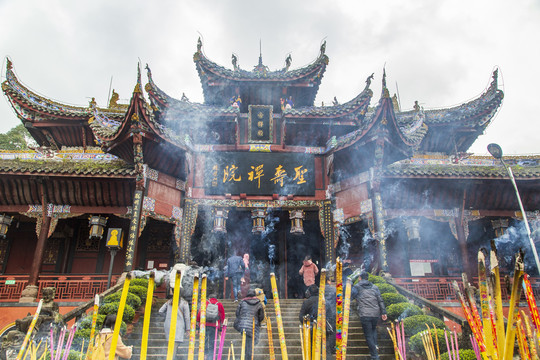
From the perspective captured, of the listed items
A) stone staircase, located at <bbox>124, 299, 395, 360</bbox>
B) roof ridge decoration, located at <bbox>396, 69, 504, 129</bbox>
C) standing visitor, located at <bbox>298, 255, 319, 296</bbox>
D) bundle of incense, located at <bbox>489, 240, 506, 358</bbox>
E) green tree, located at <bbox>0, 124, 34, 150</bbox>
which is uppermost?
green tree, located at <bbox>0, 124, 34, 150</bbox>

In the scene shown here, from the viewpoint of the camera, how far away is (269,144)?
38.3 feet

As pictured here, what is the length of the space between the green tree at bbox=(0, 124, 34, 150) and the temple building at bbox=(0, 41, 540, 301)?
12350 mm

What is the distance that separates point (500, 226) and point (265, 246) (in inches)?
288

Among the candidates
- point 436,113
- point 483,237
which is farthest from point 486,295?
point 436,113

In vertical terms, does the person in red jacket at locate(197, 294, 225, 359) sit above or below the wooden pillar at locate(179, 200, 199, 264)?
below

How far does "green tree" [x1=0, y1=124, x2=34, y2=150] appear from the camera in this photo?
22500 mm

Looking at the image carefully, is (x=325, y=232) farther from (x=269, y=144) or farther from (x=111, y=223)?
(x=111, y=223)

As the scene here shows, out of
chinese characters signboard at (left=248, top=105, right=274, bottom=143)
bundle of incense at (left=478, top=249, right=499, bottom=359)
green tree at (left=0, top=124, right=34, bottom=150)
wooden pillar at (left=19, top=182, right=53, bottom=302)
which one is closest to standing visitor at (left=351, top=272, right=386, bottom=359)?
bundle of incense at (left=478, top=249, right=499, bottom=359)

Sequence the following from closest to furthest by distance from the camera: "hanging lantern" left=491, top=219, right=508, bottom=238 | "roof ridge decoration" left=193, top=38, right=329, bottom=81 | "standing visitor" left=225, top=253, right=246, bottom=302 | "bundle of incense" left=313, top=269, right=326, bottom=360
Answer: "bundle of incense" left=313, top=269, right=326, bottom=360
"standing visitor" left=225, top=253, right=246, bottom=302
"hanging lantern" left=491, top=219, right=508, bottom=238
"roof ridge decoration" left=193, top=38, right=329, bottom=81

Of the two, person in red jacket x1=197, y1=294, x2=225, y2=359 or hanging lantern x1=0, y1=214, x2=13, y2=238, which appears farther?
hanging lantern x1=0, y1=214, x2=13, y2=238

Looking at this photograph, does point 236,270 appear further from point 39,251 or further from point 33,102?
point 33,102

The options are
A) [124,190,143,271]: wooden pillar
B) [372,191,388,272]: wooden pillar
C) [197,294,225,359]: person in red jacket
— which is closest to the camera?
[197,294,225,359]: person in red jacket

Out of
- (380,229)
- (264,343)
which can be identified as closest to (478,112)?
(380,229)

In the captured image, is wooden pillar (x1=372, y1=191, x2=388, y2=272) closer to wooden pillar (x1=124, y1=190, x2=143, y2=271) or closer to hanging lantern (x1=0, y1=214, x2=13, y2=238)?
wooden pillar (x1=124, y1=190, x2=143, y2=271)
